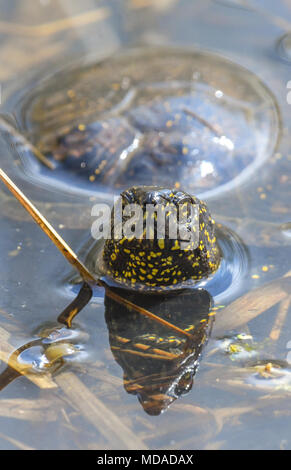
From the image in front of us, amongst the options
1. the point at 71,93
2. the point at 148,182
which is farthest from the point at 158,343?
the point at 71,93

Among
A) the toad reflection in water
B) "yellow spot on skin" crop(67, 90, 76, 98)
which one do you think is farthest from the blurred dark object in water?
"yellow spot on skin" crop(67, 90, 76, 98)

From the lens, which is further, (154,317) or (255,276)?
(255,276)

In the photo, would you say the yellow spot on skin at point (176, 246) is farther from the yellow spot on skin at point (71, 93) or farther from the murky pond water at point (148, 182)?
the yellow spot on skin at point (71, 93)

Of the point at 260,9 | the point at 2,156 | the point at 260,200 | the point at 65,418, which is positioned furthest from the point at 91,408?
the point at 260,9

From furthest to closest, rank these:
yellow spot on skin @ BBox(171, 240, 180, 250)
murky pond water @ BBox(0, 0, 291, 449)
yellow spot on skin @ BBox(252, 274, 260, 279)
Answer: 1. yellow spot on skin @ BBox(252, 274, 260, 279)
2. yellow spot on skin @ BBox(171, 240, 180, 250)
3. murky pond water @ BBox(0, 0, 291, 449)

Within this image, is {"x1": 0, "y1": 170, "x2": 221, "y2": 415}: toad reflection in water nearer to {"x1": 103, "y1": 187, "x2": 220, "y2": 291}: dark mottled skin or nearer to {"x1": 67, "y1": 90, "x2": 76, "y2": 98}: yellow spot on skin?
{"x1": 103, "y1": 187, "x2": 220, "y2": 291}: dark mottled skin

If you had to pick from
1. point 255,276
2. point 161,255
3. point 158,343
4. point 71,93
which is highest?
point 71,93

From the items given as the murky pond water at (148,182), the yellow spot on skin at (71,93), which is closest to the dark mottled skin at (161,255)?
the murky pond water at (148,182)

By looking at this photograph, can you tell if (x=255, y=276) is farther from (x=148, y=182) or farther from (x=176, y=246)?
(x=148, y=182)
